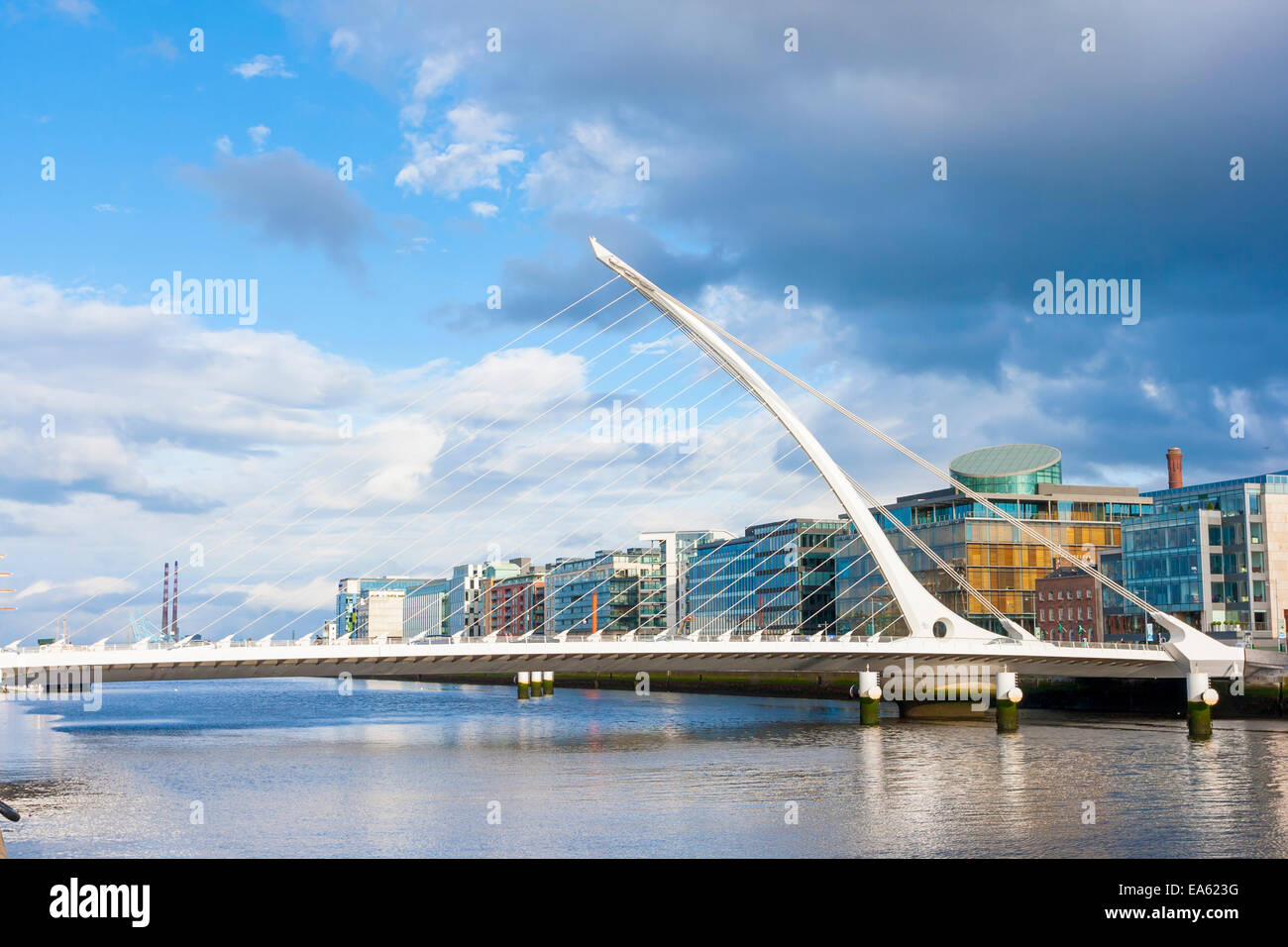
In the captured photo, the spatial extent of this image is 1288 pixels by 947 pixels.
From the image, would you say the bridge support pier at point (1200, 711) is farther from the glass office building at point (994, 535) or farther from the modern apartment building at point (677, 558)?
the modern apartment building at point (677, 558)

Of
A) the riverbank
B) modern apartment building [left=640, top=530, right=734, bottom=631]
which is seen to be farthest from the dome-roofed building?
modern apartment building [left=640, top=530, right=734, bottom=631]

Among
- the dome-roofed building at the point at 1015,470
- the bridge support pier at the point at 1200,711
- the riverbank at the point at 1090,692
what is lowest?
the riverbank at the point at 1090,692

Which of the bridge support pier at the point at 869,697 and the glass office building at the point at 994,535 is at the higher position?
the glass office building at the point at 994,535

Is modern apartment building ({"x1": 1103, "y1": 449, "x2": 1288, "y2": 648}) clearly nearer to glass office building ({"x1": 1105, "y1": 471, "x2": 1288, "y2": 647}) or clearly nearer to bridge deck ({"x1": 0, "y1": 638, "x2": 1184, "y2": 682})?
glass office building ({"x1": 1105, "y1": 471, "x2": 1288, "y2": 647})

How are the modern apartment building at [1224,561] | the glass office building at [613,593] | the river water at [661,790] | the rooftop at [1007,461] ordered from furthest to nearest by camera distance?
the glass office building at [613,593], the rooftop at [1007,461], the modern apartment building at [1224,561], the river water at [661,790]

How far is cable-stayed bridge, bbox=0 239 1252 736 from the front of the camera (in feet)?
140

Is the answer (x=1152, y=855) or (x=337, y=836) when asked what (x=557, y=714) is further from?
(x=1152, y=855)

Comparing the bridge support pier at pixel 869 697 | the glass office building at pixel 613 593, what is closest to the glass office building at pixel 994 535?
the bridge support pier at pixel 869 697

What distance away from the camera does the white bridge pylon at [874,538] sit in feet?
176

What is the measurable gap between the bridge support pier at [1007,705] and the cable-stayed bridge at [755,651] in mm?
117

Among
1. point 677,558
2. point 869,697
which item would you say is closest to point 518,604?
point 677,558

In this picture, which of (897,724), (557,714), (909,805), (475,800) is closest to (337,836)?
(475,800)

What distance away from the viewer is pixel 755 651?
49.3 metres

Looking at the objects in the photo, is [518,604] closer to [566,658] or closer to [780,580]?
[780,580]
